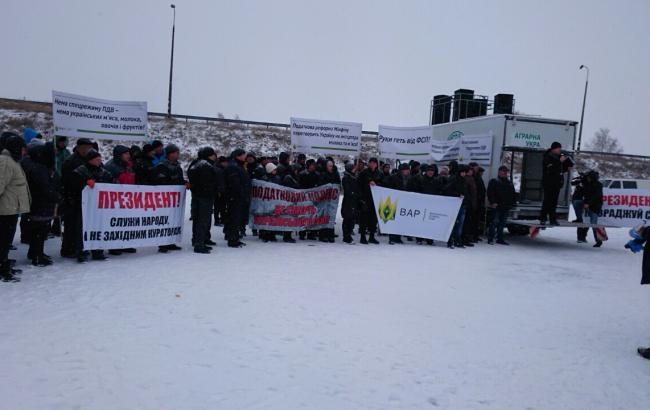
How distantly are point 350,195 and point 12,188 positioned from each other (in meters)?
Answer: 6.56

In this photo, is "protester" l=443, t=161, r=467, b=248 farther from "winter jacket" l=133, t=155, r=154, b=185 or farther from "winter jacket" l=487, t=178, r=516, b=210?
"winter jacket" l=133, t=155, r=154, b=185

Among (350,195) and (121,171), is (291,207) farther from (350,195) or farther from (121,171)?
(121,171)

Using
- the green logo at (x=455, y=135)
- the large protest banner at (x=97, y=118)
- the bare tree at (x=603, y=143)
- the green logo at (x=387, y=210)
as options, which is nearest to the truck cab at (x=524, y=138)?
the green logo at (x=455, y=135)

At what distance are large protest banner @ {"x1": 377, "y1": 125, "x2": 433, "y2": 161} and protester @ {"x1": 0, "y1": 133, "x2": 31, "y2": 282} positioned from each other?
8.97m

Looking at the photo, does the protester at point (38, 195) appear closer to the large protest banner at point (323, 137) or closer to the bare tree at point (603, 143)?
the large protest banner at point (323, 137)

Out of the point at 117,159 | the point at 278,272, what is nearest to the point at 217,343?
the point at 278,272

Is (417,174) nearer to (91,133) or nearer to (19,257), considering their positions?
(91,133)

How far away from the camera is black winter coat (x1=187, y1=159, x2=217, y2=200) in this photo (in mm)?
8578

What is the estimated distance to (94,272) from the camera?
6664 millimetres

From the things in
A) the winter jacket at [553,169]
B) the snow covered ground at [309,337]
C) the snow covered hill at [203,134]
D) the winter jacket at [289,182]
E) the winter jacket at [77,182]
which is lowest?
the snow covered ground at [309,337]

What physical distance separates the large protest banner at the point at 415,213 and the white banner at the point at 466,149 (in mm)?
2053

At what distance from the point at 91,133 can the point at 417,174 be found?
303 inches

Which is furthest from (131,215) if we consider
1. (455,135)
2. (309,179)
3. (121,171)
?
(455,135)

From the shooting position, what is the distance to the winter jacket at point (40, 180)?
6.86 m
